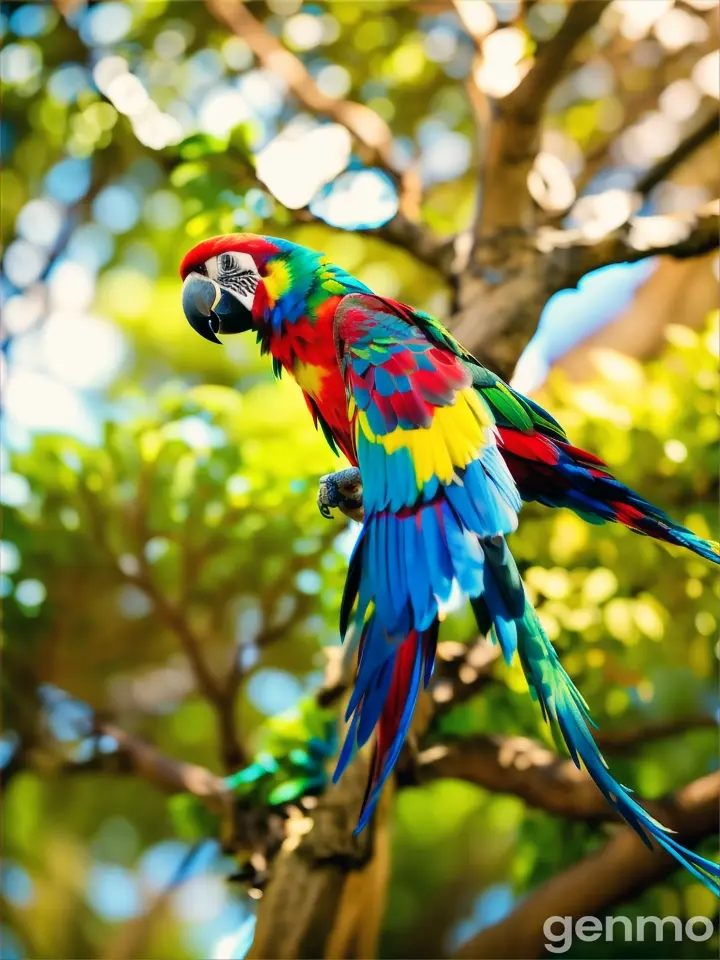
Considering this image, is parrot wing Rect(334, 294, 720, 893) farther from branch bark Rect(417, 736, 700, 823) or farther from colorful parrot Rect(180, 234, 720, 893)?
branch bark Rect(417, 736, 700, 823)

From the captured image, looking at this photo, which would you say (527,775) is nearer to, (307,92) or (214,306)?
(214,306)

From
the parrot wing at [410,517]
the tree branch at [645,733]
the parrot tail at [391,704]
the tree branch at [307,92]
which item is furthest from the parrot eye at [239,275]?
the tree branch at [645,733]

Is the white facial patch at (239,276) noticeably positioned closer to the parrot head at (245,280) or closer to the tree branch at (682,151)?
the parrot head at (245,280)

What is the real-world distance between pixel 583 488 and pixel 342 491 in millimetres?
215

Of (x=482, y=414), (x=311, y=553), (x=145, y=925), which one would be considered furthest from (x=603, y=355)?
(x=145, y=925)

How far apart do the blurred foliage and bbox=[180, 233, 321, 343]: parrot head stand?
0.36 m

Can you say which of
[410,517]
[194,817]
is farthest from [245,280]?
[194,817]

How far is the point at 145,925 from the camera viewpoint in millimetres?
2156

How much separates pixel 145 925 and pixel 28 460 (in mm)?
1203

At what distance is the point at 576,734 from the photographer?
61 centimetres

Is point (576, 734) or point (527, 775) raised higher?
point (576, 734)

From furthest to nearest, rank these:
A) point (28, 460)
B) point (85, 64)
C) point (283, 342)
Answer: point (85, 64)
point (28, 460)
point (283, 342)

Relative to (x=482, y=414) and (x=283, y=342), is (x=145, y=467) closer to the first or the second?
(x=283, y=342)

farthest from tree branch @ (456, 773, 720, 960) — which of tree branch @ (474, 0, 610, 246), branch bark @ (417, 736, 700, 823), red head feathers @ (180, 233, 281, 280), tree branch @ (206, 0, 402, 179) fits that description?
tree branch @ (206, 0, 402, 179)
